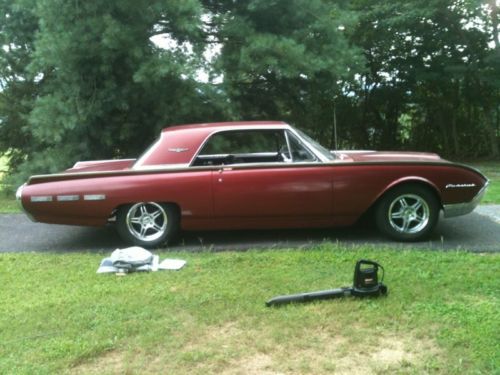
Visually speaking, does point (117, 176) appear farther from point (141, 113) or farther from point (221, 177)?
point (141, 113)

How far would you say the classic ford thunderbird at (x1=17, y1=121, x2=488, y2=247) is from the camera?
5355 mm

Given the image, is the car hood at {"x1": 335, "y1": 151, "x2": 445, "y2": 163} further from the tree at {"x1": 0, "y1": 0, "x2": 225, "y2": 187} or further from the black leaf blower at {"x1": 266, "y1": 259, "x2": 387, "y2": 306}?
the tree at {"x1": 0, "y1": 0, "x2": 225, "y2": 187}

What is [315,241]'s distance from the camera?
5566mm

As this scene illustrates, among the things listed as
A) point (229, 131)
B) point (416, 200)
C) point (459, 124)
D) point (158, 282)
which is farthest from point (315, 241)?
point (459, 124)

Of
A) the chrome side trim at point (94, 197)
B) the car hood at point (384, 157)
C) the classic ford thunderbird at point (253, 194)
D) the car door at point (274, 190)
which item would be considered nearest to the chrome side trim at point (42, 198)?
the classic ford thunderbird at point (253, 194)

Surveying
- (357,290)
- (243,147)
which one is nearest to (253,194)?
(243,147)

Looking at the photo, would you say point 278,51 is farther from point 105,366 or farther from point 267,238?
point 105,366

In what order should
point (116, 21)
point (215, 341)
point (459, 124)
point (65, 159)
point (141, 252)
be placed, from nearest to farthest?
1. point (215, 341)
2. point (141, 252)
3. point (116, 21)
4. point (65, 159)
5. point (459, 124)

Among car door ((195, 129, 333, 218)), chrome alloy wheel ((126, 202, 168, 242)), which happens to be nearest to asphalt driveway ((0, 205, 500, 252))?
chrome alloy wheel ((126, 202, 168, 242))

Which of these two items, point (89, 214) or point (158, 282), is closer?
point (158, 282)

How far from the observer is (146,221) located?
5570mm

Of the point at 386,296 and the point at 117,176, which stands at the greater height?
the point at 117,176

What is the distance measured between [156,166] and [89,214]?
2.69 ft

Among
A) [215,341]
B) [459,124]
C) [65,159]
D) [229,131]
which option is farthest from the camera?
[459,124]
